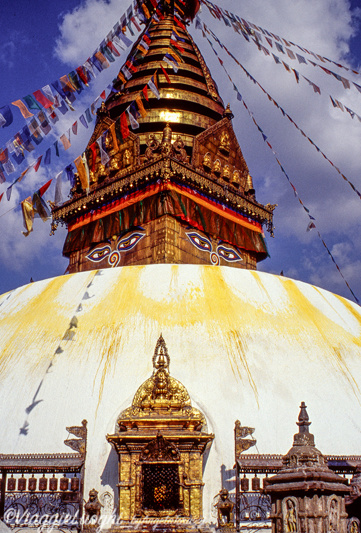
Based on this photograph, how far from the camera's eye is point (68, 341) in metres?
7.80

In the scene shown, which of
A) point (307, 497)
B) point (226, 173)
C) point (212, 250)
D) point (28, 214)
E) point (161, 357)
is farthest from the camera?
point (226, 173)

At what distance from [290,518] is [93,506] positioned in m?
2.43

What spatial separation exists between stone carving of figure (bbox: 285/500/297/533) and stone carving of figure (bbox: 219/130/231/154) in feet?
38.9

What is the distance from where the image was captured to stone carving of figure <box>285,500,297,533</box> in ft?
14.5

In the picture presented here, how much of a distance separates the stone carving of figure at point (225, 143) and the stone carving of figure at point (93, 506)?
36.1ft

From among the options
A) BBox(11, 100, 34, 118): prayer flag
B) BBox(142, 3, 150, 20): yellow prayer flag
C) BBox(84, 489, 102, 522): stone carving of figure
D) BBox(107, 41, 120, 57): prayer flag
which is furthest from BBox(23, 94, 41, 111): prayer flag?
BBox(142, 3, 150, 20): yellow prayer flag

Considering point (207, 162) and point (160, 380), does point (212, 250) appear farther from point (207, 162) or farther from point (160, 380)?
point (160, 380)

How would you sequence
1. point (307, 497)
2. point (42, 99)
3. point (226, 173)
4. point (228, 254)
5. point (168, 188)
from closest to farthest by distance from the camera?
point (307, 497) < point (42, 99) < point (168, 188) < point (228, 254) < point (226, 173)

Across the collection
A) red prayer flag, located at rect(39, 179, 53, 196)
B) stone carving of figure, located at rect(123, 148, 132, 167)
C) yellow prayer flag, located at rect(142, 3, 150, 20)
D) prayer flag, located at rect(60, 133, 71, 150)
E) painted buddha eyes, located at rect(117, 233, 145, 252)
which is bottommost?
red prayer flag, located at rect(39, 179, 53, 196)

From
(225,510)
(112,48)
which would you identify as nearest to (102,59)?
(112,48)

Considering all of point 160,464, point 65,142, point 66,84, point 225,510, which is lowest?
point 225,510

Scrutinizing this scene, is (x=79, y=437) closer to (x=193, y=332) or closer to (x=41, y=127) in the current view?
(x=193, y=332)

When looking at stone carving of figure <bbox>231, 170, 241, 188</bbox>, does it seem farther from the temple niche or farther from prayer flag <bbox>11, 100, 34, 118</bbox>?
the temple niche

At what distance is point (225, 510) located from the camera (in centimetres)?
596
